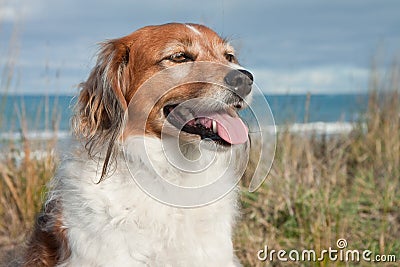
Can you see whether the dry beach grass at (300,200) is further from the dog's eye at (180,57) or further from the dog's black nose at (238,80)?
the dog's eye at (180,57)

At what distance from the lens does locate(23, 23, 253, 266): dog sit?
11.4 ft

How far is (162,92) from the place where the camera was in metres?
3.62

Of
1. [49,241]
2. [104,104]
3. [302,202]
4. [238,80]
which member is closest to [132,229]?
[49,241]

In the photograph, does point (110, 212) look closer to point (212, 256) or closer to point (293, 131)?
point (212, 256)

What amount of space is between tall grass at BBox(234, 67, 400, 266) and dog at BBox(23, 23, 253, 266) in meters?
1.27

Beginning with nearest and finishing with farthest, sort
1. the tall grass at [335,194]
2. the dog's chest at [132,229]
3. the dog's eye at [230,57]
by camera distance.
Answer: the dog's chest at [132,229], the dog's eye at [230,57], the tall grass at [335,194]

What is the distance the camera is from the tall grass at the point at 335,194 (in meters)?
5.27

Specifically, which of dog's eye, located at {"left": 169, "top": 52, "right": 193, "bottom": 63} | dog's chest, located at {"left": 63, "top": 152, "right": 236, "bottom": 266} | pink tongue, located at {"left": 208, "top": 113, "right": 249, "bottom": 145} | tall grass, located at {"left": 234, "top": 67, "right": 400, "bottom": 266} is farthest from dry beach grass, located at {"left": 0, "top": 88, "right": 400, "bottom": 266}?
dog's eye, located at {"left": 169, "top": 52, "right": 193, "bottom": 63}

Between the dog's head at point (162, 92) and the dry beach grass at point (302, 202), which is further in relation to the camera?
the dry beach grass at point (302, 202)

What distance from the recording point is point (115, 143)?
3568mm

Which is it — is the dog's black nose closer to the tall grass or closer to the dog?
the dog

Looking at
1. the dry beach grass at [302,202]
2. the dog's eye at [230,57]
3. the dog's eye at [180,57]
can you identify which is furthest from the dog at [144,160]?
the dry beach grass at [302,202]

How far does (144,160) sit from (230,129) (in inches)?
21.3

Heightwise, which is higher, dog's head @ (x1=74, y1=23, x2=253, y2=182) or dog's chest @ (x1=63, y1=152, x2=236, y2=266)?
dog's head @ (x1=74, y1=23, x2=253, y2=182)
